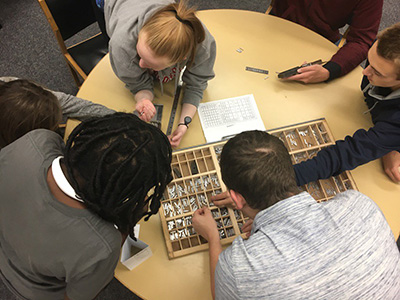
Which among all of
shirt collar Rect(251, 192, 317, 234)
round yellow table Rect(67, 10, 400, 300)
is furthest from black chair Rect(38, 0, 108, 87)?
shirt collar Rect(251, 192, 317, 234)

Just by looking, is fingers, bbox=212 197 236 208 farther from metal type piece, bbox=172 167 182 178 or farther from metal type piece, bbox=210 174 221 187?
metal type piece, bbox=172 167 182 178

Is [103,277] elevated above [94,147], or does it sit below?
below

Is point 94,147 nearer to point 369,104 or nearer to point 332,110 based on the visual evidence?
point 332,110

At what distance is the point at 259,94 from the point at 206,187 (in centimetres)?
59

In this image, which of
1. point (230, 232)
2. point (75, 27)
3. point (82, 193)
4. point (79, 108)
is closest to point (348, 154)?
point (230, 232)

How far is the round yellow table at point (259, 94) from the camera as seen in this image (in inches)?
40.0

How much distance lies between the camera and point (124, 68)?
1137 mm

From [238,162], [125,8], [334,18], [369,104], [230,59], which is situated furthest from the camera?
[334,18]

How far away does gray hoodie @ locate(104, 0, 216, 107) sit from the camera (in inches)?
41.9

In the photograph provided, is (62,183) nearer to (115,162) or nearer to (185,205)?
(115,162)

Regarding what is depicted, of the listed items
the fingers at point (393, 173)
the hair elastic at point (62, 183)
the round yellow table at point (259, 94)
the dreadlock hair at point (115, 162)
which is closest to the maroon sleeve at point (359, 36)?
the round yellow table at point (259, 94)

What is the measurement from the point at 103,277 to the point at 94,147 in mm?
453

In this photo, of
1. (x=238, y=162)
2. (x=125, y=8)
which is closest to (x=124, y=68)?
(x=125, y=8)

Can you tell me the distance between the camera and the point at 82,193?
0.74 meters
